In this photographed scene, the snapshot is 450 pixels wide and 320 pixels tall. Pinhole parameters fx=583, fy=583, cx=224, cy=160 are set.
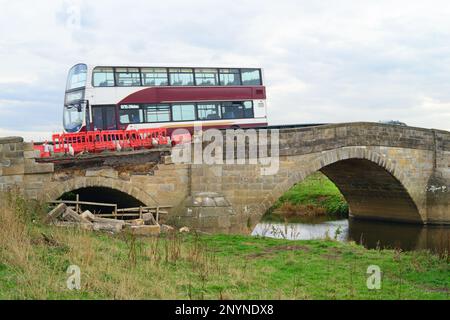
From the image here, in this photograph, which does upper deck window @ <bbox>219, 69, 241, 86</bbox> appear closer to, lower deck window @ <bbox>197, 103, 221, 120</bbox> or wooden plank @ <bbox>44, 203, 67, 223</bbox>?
lower deck window @ <bbox>197, 103, 221, 120</bbox>

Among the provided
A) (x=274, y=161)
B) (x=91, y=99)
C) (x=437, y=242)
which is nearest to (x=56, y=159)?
(x=91, y=99)

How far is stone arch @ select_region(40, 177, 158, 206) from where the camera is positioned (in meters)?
18.8

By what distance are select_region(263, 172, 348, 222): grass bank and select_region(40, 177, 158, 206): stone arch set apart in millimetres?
14156

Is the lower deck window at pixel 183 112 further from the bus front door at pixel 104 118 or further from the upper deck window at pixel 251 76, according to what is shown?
the upper deck window at pixel 251 76

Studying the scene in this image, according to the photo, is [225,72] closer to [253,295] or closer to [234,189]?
[234,189]

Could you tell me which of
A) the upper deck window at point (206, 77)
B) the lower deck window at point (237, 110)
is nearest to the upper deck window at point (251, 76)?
the lower deck window at point (237, 110)

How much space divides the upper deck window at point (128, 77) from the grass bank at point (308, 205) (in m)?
12.8

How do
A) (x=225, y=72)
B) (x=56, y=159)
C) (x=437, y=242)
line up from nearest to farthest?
(x=56, y=159), (x=437, y=242), (x=225, y=72)

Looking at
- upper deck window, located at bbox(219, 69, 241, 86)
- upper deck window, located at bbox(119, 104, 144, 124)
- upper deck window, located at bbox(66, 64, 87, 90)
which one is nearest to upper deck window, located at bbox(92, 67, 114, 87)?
upper deck window, located at bbox(66, 64, 87, 90)

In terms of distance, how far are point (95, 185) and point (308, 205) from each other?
1951 cm

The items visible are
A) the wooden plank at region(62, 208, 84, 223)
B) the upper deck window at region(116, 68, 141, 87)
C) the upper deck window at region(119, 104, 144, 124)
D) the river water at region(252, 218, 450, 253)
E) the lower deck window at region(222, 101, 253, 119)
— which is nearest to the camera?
the wooden plank at region(62, 208, 84, 223)

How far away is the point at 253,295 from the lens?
30.0 ft

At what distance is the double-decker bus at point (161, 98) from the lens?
23.6 metres

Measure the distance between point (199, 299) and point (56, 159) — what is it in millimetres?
11786
